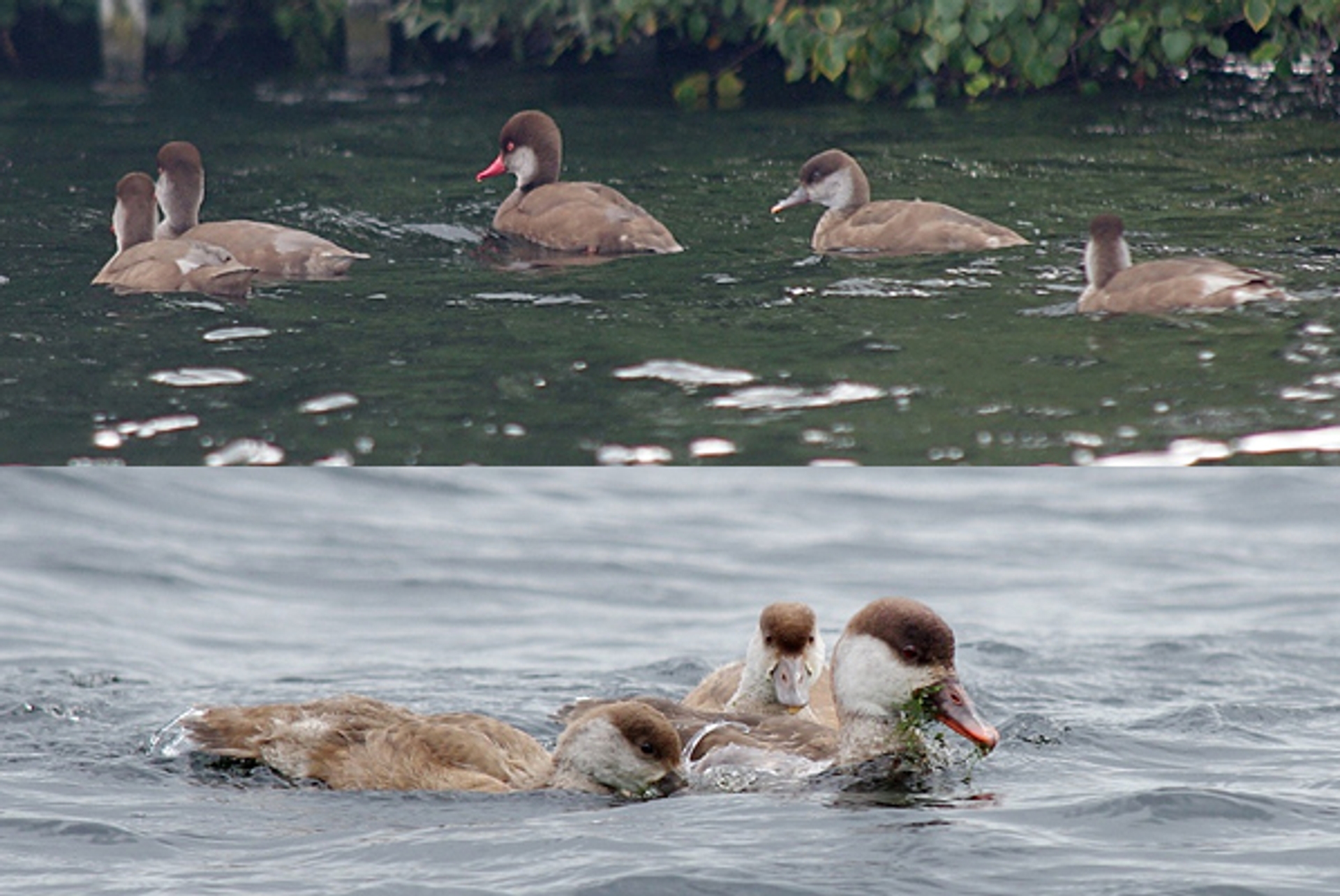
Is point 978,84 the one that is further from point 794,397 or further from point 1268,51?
point 794,397

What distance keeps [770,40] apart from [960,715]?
886cm

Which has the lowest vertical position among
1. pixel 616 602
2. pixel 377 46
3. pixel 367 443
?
pixel 616 602

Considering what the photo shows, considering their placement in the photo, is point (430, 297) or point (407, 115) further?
point (407, 115)

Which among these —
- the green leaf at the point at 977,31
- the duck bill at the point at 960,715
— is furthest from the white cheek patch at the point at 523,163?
the duck bill at the point at 960,715

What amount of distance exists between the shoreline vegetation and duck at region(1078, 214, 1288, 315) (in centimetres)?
523

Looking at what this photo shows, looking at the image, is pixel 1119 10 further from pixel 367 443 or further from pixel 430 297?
pixel 367 443

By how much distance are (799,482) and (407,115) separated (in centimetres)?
478

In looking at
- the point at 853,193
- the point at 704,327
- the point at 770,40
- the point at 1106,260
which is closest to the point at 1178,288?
the point at 1106,260

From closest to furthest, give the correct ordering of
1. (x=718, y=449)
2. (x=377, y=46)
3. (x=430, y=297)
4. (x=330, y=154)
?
(x=718, y=449) → (x=430, y=297) → (x=330, y=154) → (x=377, y=46)

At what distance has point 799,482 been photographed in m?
12.1

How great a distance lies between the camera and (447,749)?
249 inches

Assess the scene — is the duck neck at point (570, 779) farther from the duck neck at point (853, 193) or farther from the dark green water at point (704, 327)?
the duck neck at point (853, 193)

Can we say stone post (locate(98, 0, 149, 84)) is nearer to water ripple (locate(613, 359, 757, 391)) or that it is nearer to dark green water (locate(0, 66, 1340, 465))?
dark green water (locate(0, 66, 1340, 465))

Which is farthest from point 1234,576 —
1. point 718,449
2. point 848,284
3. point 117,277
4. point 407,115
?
point 407,115
